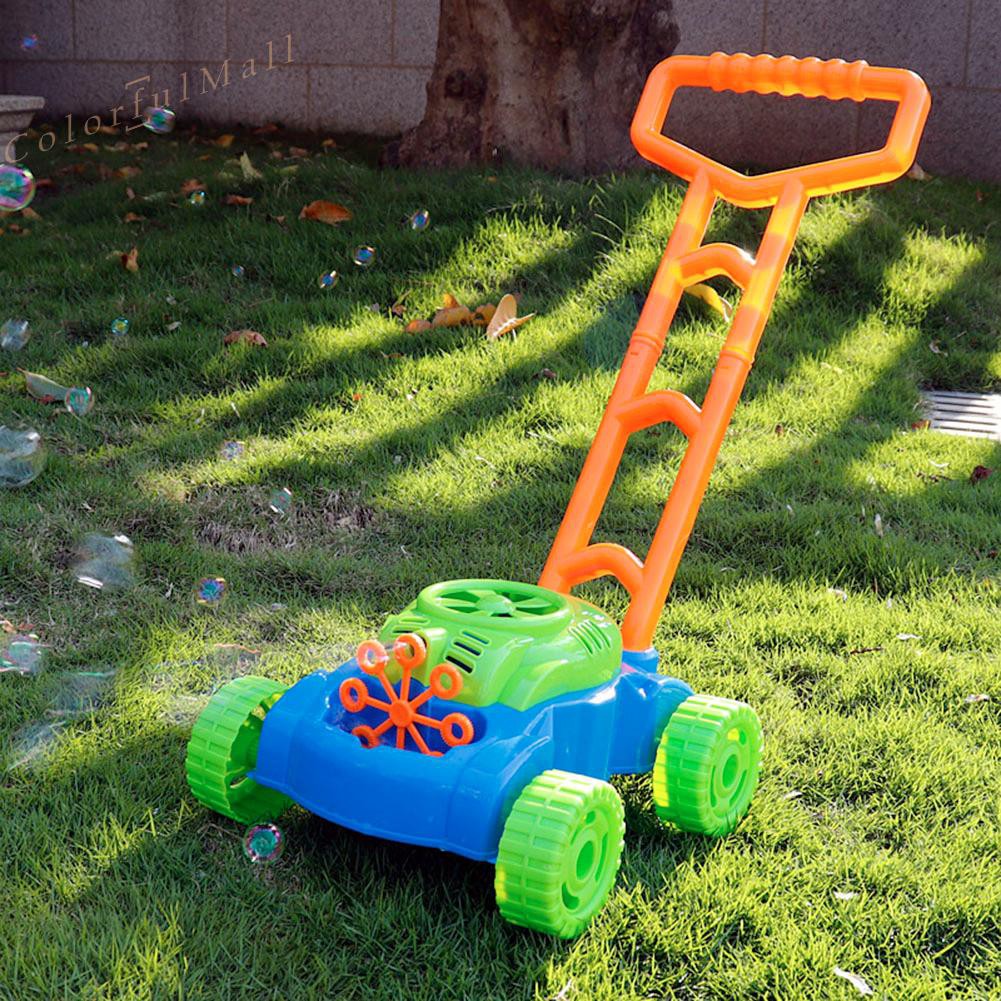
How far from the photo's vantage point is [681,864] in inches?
92.6

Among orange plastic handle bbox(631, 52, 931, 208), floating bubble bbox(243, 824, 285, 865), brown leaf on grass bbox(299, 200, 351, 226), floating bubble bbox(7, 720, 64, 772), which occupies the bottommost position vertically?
floating bubble bbox(7, 720, 64, 772)

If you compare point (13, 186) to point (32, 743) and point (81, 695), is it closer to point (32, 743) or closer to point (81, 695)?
point (81, 695)

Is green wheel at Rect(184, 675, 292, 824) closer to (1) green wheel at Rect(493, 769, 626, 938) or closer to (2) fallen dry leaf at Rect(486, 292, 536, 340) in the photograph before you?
(1) green wheel at Rect(493, 769, 626, 938)

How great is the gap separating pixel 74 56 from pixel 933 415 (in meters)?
7.98

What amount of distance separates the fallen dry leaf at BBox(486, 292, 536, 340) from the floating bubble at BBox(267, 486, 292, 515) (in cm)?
146

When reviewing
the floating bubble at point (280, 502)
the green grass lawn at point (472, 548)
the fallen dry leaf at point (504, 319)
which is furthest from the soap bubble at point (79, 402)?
the fallen dry leaf at point (504, 319)

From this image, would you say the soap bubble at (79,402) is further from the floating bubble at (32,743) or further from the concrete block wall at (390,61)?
the concrete block wall at (390,61)

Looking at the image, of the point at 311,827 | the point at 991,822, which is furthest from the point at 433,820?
the point at 991,822

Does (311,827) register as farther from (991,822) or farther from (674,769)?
(991,822)

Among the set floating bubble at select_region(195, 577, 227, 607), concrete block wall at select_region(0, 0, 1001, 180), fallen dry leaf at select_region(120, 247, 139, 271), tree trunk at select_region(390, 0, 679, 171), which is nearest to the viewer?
floating bubble at select_region(195, 577, 227, 607)

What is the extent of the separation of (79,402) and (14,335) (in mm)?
752

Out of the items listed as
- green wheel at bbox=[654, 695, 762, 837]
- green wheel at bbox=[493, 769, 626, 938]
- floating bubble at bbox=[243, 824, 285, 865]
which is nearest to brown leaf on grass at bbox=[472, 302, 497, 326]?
green wheel at bbox=[654, 695, 762, 837]

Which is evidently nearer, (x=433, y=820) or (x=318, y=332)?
(x=433, y=820)

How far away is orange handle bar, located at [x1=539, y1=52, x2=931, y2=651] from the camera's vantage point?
2633 mm
